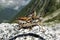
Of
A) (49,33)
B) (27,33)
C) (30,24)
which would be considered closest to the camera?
(30,24)

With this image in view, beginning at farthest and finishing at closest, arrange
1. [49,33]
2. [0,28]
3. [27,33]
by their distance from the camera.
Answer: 1. [0,28]
2. [49,33]
3. [27,33]

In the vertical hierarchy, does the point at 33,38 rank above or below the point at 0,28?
below

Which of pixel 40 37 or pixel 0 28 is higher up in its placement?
pixel 0 28

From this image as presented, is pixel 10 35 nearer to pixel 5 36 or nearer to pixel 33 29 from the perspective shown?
pixel 5 36

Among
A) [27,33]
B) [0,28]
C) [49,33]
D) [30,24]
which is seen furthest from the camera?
[0,28]

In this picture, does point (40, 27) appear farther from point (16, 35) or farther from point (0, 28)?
point (0, 28)

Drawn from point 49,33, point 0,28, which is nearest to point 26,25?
Answer: point 49,33

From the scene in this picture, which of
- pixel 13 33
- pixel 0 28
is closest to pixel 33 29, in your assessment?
pixel 13 33

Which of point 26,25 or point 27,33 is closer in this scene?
point 26,25

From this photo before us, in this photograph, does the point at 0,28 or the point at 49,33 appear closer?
the point at 49,33
